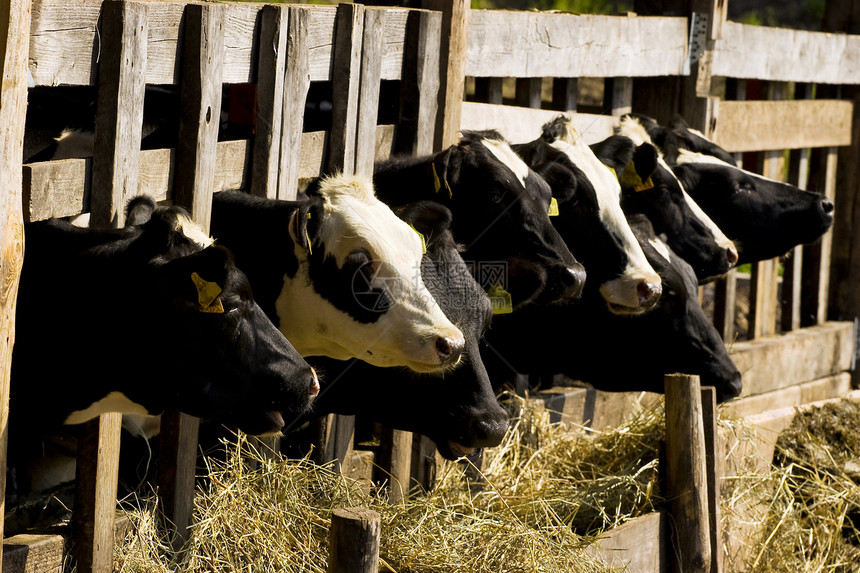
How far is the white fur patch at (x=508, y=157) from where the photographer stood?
4797 mm

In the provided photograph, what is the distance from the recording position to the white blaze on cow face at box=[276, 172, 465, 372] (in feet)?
12.2

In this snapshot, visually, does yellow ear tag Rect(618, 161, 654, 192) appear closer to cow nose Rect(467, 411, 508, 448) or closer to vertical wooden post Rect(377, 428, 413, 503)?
vertical wooden post Rect(377, 428, 413, 503)

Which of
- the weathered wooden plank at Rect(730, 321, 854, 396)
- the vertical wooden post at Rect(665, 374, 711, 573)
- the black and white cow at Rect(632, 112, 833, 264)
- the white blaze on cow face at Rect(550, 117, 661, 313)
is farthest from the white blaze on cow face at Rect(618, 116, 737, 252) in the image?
the weathered wooden plank at Rect(730, 321, 854, 396)

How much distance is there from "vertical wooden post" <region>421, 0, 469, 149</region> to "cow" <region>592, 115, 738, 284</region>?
947 millimetres

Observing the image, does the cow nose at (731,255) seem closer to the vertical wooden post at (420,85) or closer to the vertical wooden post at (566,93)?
the vertical wooden post at (566,93)

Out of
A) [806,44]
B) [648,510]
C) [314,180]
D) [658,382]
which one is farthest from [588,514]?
[806,44]

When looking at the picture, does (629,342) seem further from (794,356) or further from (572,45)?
(794,356)

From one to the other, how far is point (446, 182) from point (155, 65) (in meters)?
1.41

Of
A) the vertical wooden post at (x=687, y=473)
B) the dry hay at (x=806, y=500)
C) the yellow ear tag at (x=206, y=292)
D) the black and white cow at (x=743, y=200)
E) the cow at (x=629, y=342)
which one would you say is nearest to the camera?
the yellow ear tag at (x=206, y=292)

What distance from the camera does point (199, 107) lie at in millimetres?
3660

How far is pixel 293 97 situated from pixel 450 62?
111cm

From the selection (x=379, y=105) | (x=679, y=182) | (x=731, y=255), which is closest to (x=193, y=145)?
(x=379, y=105)

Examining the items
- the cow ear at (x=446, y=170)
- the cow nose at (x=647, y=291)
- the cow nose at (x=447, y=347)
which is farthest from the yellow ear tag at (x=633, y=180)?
the cow nose at (x=447, y=347)

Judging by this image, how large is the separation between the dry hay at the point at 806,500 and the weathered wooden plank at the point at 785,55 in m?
2.42
